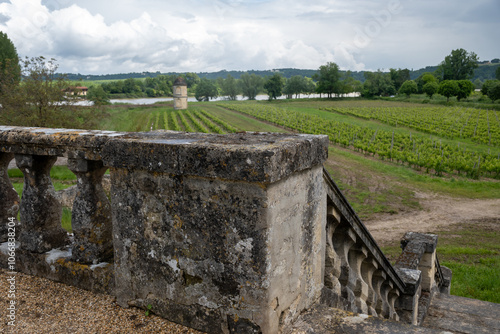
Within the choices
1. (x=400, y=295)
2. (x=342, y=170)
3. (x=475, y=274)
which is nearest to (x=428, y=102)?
(x=342, y=170)

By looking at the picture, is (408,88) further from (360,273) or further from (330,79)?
(360,273)

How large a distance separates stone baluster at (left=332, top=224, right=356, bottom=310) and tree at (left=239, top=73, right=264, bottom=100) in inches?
4707

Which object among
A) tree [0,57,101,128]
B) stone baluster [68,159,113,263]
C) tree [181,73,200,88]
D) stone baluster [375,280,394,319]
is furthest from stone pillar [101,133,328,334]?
tree [181,73,200,88]

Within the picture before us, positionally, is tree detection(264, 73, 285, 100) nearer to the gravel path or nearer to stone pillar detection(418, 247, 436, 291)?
stone pillar detection(418, 247, 436, 291)

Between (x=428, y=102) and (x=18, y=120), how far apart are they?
76.3m

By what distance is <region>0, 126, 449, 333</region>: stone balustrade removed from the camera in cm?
203

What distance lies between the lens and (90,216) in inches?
107

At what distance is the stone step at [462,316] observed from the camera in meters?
4.58

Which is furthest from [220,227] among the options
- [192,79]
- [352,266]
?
[192,79]

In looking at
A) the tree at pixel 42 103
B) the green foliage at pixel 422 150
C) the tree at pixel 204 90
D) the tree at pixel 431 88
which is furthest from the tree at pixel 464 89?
the tree at pixel 42 103

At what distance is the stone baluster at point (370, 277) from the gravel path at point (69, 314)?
193 cm

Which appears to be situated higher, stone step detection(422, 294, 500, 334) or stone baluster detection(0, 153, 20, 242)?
stone baluster detection(0, 153, 20, 242)

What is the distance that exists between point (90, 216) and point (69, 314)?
663mm

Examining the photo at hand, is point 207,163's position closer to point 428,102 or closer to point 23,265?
point 23,265
